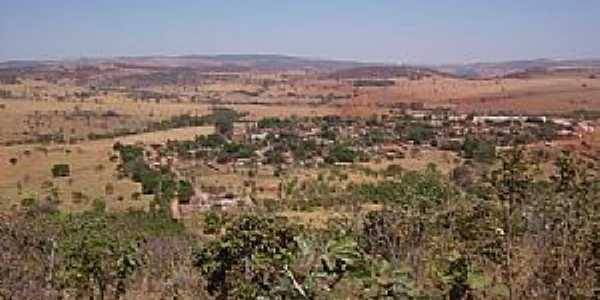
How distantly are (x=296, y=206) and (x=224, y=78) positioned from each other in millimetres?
142072

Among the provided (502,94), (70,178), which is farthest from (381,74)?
(70,178)

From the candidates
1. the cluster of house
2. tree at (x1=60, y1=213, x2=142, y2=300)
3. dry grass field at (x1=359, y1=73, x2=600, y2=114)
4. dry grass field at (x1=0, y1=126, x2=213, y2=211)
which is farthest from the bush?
dry grass field at (x1=359, y1=73, x2=600, y2=114)

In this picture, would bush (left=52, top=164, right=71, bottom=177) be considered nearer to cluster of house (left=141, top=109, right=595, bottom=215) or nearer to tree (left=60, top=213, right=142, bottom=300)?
cluster of house (left=141, top=109, right=595, bottom=215)

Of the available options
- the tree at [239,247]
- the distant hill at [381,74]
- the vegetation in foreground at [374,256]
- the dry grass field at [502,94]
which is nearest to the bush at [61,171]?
the vegetation in foreground at [374,256]

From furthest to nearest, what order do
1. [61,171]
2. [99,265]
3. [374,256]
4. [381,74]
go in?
[381,74]
[61,171]
[99,265]
[374,256]

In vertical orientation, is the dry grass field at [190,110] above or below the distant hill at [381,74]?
below

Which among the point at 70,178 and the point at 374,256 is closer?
the point at 374,256

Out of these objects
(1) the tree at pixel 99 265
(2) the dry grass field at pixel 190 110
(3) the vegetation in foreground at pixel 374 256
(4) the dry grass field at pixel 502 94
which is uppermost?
(3) the vegetation in foreground at pixel 374 256

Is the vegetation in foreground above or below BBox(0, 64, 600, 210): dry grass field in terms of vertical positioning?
above

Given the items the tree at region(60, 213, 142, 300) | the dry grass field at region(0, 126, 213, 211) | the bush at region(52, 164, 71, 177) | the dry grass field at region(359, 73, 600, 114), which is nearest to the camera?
the tree at region(60, 213, 142, 300)

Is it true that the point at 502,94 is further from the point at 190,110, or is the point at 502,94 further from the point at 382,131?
the point at 190,110

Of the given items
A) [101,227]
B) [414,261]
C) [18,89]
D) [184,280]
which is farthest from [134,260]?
[18,89]

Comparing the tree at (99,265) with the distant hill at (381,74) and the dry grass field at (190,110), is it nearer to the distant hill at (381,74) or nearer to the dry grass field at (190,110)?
the dry grass field at (190,110)

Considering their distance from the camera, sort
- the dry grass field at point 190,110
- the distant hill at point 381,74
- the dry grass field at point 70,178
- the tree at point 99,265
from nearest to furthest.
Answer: the tree at point 99,265 → the dry grass field at point 70,178 → the dry grass field at point 190,110 → the distant hill at point 381,74
